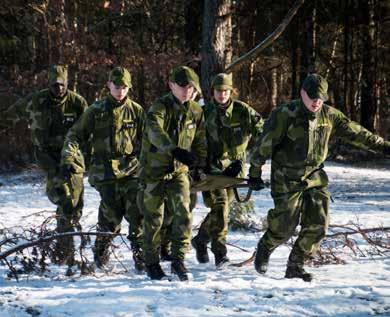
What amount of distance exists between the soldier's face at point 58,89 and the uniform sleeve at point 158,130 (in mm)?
1620

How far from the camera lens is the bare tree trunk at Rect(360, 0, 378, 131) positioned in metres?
21.7

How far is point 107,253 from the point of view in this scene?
6.45m

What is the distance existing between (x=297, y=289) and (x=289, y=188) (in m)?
1.03

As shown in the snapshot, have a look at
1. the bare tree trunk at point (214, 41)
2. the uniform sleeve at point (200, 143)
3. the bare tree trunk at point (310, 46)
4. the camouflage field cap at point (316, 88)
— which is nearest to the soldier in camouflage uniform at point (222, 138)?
the uniform sleeve at point (200, 143)

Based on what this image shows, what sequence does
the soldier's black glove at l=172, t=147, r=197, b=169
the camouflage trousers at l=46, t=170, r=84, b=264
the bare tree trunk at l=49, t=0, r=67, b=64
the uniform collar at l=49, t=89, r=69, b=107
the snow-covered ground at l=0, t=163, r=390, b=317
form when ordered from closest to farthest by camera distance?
the snow-covered ground at l=0, t=163, r=390, b=317 → the soldier's black glove at l=172, t=147, r=197, b=169 → the camouflage trousers at l=46, t=170, r=84, b=264 → the uniform collar at l=49, t=89, r=69, b=107 → the bare tree trunk at l=49, t=0, r=67, b=64

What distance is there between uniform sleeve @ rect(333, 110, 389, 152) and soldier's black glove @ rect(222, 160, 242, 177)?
→ 1.11 meters

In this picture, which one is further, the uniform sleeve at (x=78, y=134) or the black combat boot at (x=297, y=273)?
the uniform sleeve at (x=78, y=134)

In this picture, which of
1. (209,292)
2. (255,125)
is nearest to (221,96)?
(255,125)

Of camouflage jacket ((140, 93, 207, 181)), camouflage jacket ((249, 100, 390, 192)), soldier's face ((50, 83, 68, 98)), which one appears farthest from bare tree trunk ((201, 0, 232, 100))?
camouflage jacket ((249, 100, 390, 192))

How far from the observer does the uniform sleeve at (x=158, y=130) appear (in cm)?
541

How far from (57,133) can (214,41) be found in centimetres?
486

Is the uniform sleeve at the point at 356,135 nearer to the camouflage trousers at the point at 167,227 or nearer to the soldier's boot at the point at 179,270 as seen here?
the camouflage trousers at the point at 167,227

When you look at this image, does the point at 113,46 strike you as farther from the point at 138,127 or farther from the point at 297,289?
the point at 297,289

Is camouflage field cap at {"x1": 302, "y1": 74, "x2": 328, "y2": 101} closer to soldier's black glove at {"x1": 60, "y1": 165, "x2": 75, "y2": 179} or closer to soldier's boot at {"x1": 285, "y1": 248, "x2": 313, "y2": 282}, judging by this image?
soldier's boot at {"x1": 285, "y1": 248, "x2": 313, "y2": 282}
